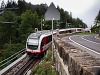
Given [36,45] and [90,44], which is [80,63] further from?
[36,45]

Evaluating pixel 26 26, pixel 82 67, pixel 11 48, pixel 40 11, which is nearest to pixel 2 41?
pixel 26 26

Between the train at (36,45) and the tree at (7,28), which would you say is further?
the tree at (7,28)

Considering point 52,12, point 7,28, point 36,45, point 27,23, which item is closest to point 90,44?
point 36,45

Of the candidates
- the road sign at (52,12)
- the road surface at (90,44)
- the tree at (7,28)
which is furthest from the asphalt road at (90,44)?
the tree at (7,28)

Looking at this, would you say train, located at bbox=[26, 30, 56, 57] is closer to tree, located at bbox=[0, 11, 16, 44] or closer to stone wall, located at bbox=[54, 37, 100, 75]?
stone wall, located at bbox=[54, 37, 100, 75]

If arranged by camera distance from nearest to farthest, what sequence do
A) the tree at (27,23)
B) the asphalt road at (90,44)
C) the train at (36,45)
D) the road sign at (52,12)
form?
the road sign at (52,12) → the asphalt road at (90,44) → the train at (36,45) → the tree at (27,23)

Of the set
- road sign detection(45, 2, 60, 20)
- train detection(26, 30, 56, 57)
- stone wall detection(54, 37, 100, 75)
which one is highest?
road sign detection(45, 2, 60, 20)

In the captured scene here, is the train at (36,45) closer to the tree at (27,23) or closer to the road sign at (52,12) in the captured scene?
the road sign at (52,12)

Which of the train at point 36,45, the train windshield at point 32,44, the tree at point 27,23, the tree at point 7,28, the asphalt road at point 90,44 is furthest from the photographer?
the tree at point 27,23

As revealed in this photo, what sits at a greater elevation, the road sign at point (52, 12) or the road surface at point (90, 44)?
the road sign at point (52, 12)

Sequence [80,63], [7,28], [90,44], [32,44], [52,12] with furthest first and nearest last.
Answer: [7,28] → [32,44] → [90,44] → [52,12] → [80,63]

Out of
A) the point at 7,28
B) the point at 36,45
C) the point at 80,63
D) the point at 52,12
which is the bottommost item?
the point at 36,45

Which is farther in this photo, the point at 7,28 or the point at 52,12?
the point at 7,28

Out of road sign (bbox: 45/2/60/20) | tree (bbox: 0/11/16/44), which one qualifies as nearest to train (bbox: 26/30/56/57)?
road sign (bbox: 45/2/60/20)
